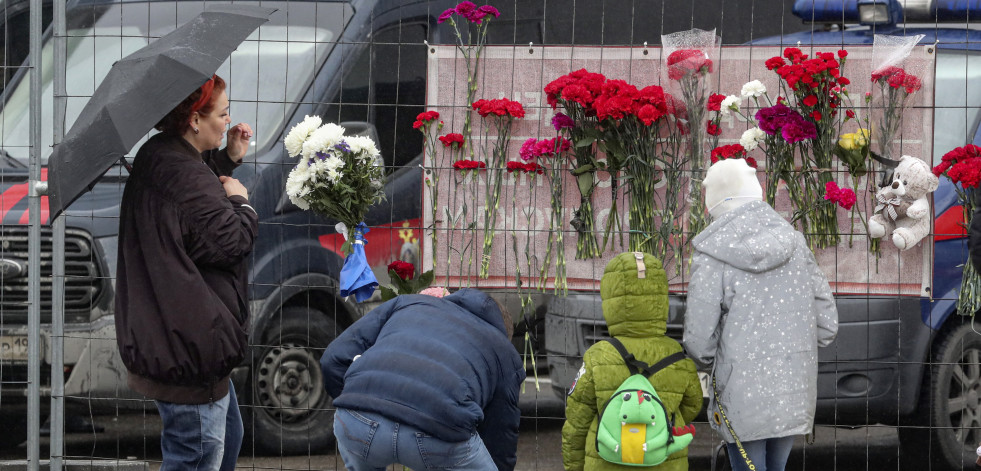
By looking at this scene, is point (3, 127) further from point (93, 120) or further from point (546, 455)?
point (546, 455)

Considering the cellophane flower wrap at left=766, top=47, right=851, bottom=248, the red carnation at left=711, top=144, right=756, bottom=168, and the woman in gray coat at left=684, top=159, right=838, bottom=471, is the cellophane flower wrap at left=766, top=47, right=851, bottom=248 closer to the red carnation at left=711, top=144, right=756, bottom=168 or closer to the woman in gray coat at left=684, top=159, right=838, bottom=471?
the red carnation at left=711, top=144, right=756, bottom=168

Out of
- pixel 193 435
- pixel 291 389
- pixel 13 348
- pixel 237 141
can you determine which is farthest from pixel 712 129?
pixel 13 348

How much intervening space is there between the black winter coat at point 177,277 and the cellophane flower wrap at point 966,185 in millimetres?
3131

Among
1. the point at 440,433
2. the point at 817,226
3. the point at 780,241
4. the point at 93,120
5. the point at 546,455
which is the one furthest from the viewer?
the point at 546,455

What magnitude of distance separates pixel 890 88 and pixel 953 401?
1.61 metres

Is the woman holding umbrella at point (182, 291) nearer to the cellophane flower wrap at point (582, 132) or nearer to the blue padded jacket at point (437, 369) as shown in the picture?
the blue padded jacket at point (437, 369)

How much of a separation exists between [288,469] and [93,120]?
2.52 metres

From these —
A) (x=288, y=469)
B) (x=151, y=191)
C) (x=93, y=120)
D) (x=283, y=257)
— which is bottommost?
(x=288, y=469)

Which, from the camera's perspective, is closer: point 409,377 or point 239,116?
point 409,377

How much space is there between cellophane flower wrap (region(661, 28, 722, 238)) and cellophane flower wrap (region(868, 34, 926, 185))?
0.77 meters

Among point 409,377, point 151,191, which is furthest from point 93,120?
point 409,377

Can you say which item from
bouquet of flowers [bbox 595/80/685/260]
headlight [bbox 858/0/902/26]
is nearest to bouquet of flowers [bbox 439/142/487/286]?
bouquet of flowers [bbox 595/80/685/260]

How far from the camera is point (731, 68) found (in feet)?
17.8

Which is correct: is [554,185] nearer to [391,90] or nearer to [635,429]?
[391,90]
